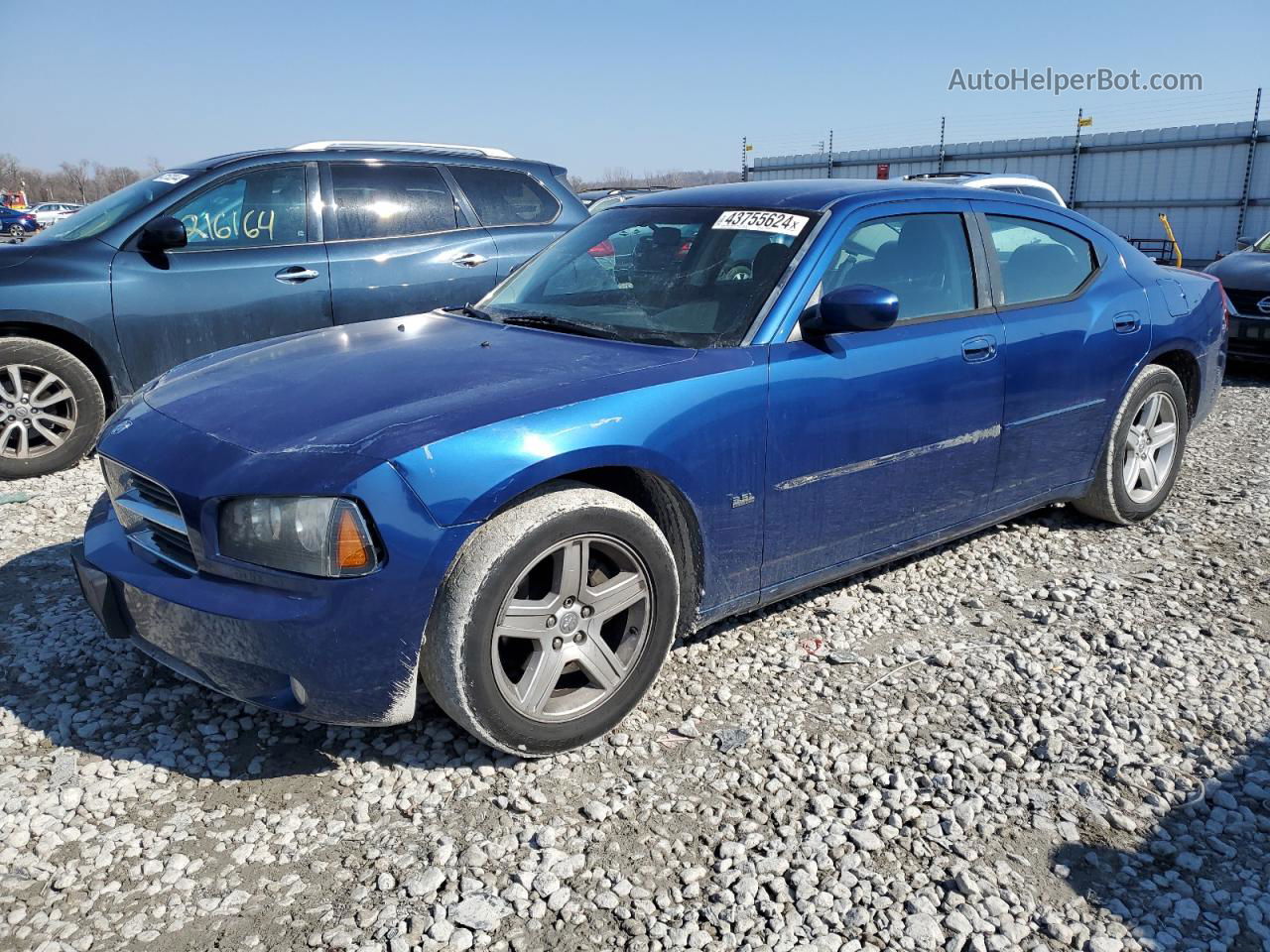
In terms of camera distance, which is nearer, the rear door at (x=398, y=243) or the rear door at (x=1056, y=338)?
the rear door at (x=1056, y=338)

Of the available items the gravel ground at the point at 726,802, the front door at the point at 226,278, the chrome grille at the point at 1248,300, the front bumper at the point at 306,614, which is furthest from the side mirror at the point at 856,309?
the chrome grille at the point at 1248,300

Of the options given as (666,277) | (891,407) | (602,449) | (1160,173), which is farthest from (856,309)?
(1160,173)

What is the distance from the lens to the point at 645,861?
2445 millimetres

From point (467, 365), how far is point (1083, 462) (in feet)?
9.86

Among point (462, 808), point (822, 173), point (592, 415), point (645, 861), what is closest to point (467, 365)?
point (592, 415)

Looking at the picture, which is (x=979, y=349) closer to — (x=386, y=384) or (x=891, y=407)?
(x=891, y=407)

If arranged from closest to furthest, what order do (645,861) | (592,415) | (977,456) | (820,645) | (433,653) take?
(645,861)
(433,653)
(592,415)
(820,645)
(977,456)

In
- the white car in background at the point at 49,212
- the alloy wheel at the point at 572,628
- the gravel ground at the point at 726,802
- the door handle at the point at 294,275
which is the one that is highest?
the white car in background at the point at 49,212

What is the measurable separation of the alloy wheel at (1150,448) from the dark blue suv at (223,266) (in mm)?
3861

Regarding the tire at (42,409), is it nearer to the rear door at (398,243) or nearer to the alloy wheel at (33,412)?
the alloy wheel at (33,412)

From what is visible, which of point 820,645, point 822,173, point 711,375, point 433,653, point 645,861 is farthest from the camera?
point 822,173

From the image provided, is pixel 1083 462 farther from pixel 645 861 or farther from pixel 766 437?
pixel 645 861

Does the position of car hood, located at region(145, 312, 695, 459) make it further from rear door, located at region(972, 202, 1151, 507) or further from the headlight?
rear door, located at region(972, 202, 1151, 507)

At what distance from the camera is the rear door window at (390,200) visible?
6.16 meters
